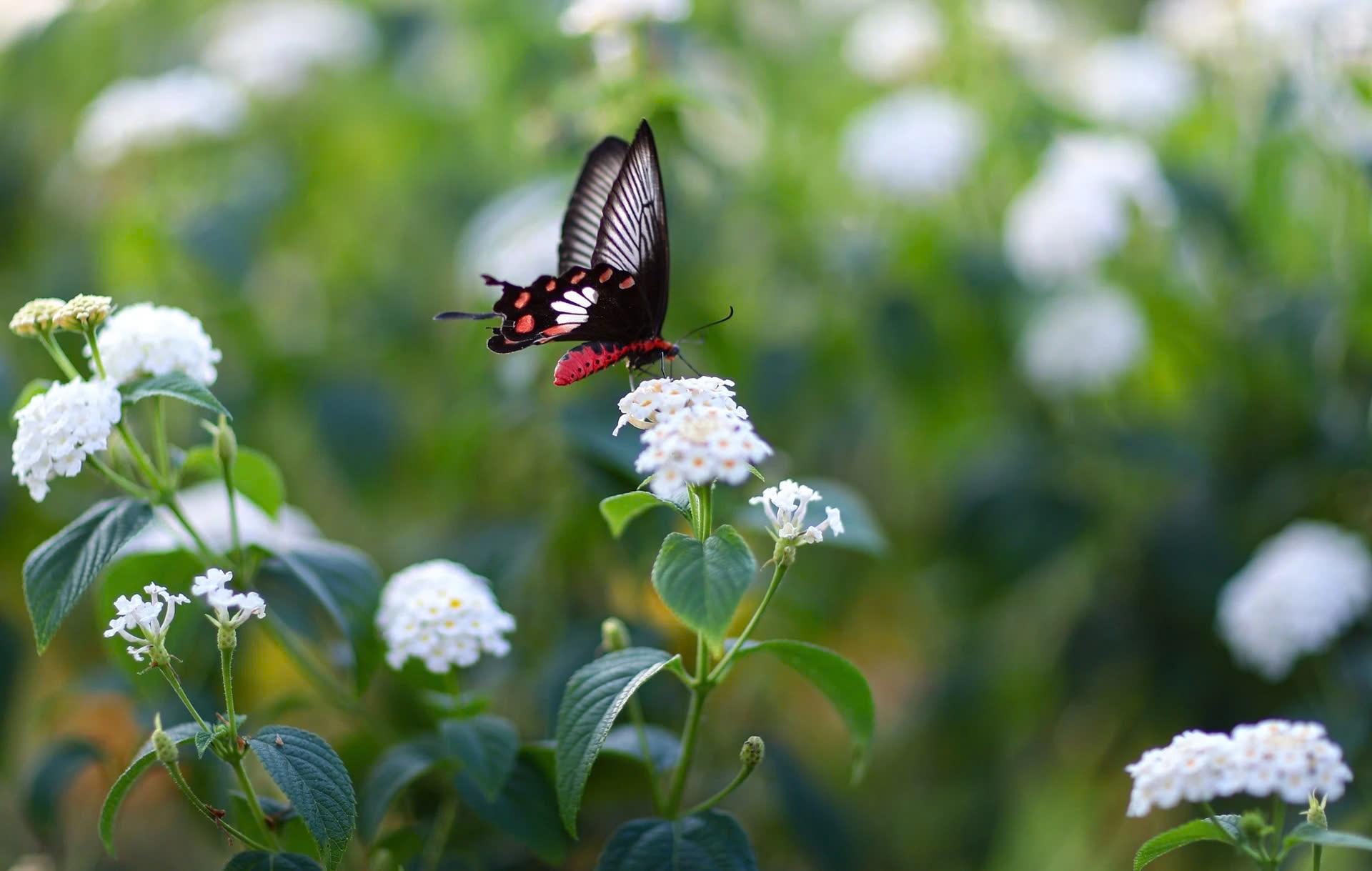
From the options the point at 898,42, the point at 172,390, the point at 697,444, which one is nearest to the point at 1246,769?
the point at 697,444

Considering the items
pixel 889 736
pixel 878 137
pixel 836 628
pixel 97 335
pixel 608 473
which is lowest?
pixel 97 335

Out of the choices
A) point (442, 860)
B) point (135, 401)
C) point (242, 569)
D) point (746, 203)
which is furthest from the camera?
point (746, 203)

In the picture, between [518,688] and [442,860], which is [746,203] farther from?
[442,860]

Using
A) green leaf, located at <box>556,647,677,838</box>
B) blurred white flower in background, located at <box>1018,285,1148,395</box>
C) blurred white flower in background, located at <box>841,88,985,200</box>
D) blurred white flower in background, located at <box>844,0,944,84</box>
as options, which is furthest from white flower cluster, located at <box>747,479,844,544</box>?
blurred white flower in background, located at <box>844,0,944,84</box>

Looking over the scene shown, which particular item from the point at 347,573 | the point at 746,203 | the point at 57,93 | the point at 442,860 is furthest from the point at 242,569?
the point at 57,93

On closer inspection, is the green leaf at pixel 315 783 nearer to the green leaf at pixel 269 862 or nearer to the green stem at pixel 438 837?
the green leaf at pixel 269 862

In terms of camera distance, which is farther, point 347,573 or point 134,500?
point 347,573
